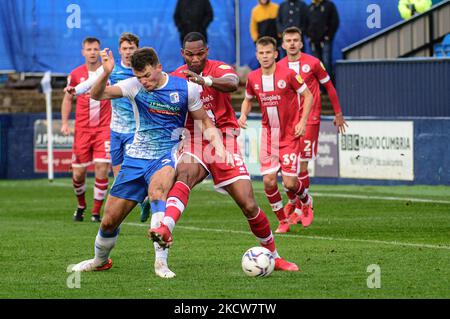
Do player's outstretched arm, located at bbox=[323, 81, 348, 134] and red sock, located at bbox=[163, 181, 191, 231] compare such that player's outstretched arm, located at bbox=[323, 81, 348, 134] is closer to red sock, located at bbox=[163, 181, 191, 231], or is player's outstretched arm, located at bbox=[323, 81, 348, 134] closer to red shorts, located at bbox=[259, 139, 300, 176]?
red shorts, located at bbox=[259, 139, 300, 176]

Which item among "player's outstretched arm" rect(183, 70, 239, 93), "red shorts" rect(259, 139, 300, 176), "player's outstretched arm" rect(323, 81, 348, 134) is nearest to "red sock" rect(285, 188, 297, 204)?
"red shorts" rect(259, 139, 300, 176)

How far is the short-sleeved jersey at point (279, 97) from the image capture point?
15.8m

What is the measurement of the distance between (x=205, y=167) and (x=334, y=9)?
14.2 meters

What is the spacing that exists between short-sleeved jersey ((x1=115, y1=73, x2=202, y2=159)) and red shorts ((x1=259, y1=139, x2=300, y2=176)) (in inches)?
176

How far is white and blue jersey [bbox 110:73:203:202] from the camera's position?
1116 cm

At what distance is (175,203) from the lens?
1110 centimetres

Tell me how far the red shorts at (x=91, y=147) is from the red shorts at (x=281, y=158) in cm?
264

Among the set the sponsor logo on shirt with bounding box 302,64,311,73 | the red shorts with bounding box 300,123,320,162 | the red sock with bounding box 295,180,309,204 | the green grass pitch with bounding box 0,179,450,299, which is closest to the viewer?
the green grass pitch with bounding box 0,179,450,299

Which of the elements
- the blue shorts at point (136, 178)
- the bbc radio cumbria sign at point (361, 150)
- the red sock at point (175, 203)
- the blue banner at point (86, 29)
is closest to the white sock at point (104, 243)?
the blue shorts at point (136, 178)

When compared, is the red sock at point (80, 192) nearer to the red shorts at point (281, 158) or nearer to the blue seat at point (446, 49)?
the red shorts at point (281, 158)

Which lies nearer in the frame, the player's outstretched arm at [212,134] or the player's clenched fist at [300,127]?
the player's outstretched arm at [212,134]
